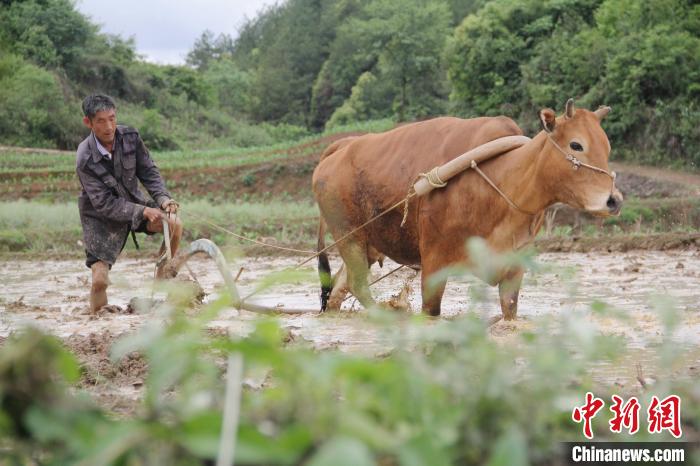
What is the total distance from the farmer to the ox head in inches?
115

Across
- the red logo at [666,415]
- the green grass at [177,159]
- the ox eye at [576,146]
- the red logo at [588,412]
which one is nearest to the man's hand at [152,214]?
the ox eye at [576,146]

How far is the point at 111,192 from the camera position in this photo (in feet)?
25.2

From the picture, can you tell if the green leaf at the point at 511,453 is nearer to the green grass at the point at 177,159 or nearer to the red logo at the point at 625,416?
the red logo at the point at 625,416

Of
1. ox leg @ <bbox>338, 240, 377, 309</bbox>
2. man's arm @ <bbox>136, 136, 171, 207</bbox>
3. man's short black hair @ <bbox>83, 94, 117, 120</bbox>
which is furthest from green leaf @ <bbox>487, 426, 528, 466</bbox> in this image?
man's arm @ <bbox>136, 136, 171, 207</bbox>

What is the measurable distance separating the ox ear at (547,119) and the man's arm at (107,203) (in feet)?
10.1

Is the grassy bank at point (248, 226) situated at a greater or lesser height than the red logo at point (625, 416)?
lesser

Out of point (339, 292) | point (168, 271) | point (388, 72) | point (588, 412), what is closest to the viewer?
point (588, 412)

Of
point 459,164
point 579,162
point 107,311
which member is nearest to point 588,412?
point 579,162

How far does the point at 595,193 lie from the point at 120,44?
50.7 meters

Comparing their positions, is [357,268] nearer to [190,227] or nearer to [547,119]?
[547,119]

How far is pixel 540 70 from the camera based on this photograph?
31.6 m

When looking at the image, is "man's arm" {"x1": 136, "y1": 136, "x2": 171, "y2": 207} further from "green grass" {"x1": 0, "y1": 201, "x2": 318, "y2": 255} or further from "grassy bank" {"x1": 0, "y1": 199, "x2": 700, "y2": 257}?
"green grass" {"x1": 0, "y1": 201, "x2": 318, "y2": 255}

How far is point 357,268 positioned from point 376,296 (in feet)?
6.06

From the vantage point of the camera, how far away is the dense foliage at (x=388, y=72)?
27.5 m
